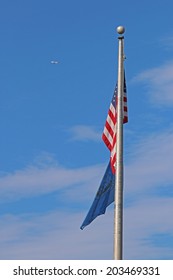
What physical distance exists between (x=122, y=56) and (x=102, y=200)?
17.1 ft

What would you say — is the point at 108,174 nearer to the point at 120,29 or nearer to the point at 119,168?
the point at 119,168

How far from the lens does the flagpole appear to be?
32562mm

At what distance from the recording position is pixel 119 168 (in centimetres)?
3356

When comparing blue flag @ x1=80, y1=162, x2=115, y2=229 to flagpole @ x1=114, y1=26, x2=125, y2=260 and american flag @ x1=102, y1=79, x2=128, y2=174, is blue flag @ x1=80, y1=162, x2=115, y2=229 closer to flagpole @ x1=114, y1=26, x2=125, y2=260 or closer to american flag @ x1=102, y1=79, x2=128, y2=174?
american flag @ x1=102, y1=79, x2=128, y2=174

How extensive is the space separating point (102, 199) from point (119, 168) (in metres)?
A: 1.47

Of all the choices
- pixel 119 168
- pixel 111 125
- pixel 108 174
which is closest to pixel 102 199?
pixel 108 174

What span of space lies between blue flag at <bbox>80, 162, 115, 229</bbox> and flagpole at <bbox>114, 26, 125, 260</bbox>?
0.82 m

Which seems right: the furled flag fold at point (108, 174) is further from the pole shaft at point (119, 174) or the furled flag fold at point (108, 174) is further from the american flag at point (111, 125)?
the pole shaft at point (119, 174)

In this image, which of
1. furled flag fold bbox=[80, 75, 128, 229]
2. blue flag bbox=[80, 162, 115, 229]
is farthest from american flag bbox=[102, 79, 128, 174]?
blue flag bbox=[80, 162, 115, 229]

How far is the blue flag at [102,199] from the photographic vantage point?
112 ft

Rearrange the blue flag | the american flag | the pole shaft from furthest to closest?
1. the american flag
2. the blue flag
3. the pole shaft

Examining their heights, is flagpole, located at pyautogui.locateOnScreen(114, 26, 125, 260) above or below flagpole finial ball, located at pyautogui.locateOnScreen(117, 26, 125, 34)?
below
